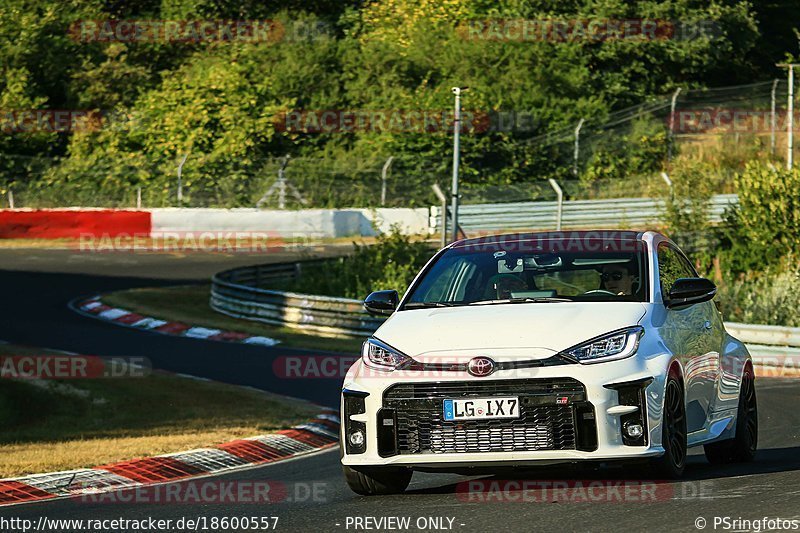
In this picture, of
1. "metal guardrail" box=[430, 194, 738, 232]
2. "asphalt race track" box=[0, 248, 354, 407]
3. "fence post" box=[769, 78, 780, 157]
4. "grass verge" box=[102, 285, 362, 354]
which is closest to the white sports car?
"asphalt race track" box=[0, 248, 354, 407]

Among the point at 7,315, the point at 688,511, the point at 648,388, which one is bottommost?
the point at 7,315

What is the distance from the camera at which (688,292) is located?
8742mm

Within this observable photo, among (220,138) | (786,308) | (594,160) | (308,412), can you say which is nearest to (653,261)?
(308,412)

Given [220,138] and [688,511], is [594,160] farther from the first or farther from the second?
[688,511]

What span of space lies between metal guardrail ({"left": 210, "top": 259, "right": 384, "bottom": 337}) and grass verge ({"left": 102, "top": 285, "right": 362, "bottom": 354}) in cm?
20

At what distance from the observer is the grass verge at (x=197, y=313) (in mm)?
23938

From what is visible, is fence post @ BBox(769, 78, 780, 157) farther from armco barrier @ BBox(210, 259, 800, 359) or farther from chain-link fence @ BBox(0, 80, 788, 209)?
armco barrier @ BBox(210, 259, 800, 359)

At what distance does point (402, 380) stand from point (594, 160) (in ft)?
136

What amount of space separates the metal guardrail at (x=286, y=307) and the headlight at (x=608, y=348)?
15.8 m

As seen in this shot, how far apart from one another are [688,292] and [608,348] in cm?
105

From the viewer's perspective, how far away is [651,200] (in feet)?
134

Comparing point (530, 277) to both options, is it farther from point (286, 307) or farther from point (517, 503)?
point (286, 307)

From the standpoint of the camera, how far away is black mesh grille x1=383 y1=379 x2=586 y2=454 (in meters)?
7.79

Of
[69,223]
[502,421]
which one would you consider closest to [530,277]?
[502,421]
